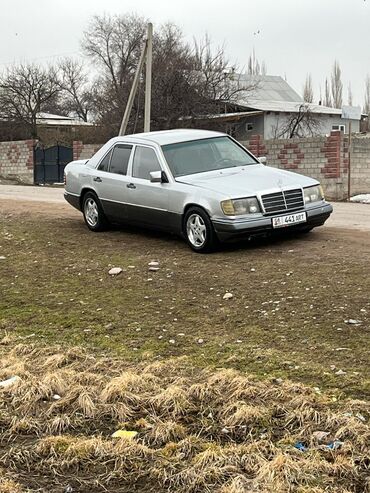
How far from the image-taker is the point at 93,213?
10.5m

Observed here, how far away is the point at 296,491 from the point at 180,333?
268cm

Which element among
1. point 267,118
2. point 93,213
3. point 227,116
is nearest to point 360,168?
point 93,213

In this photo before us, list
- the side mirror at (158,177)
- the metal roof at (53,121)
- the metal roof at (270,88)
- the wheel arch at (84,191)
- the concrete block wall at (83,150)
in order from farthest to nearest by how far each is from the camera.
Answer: the metal roof at (53,121) < the metal roof at (270,88) < the concrete block wall at (83,150) < the wheel arch at (84,191) < the side mirror at (158,177)

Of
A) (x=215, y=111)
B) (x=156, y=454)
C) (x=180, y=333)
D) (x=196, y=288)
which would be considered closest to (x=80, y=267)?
(x=196, y=288)

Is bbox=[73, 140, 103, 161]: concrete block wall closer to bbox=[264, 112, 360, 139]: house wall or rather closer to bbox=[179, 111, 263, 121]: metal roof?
bbox=[179, 111, 263, 121]: metal roof

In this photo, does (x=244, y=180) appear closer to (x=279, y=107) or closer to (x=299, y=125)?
(x=299, y=125)

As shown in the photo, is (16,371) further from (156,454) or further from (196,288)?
(196,288)

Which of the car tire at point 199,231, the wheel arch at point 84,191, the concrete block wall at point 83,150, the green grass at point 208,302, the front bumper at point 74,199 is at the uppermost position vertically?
the concrete block wall at point 83,150

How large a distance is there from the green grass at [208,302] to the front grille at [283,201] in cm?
50

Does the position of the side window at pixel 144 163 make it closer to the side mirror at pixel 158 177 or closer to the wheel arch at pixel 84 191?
the side mirror at pixel 158 177

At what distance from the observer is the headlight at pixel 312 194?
875 centimetres

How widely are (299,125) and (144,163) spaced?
113 ft

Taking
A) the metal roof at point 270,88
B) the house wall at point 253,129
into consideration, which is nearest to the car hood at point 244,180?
the house wall at point 253,129

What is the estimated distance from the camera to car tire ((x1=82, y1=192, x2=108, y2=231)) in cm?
1031
